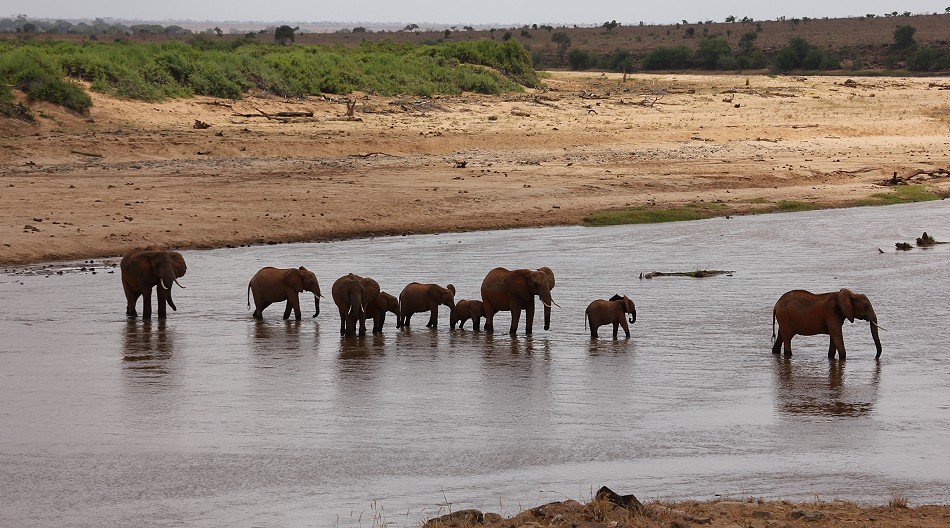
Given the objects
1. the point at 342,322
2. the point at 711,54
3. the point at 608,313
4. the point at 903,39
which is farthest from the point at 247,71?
the point at 903,39

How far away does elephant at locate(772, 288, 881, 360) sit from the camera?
12.3 m

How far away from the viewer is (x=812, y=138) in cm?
3512

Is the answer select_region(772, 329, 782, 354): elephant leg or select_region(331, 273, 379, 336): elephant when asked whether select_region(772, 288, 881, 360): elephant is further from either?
select_region(331, 273, 379, 336): elephant

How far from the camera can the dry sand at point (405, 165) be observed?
21.1 metres

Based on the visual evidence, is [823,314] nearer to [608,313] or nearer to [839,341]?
[839,341]

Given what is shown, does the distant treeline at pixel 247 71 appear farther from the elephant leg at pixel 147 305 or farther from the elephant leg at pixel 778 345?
the elephant leg at pixel 778 345

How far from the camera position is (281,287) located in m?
14.7

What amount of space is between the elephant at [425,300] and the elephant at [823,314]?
3.55 metres

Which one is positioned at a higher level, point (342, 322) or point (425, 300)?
point (425, 300)

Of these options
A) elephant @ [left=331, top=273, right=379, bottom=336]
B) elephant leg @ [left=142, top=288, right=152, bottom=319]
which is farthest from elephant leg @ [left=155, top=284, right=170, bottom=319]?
elephant @ [left=331, top=273, right=379, bottom=336]

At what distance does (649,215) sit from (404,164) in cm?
571

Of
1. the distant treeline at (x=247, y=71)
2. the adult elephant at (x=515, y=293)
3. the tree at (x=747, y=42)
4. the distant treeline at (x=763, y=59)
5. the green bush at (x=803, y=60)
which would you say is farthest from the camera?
the tree at (x=747, y=42)

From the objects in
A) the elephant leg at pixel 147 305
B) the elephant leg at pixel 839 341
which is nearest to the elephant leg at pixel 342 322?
the elephant leg at pixel 147 305

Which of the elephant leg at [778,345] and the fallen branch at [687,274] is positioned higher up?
the fallen branch at [687,274]
